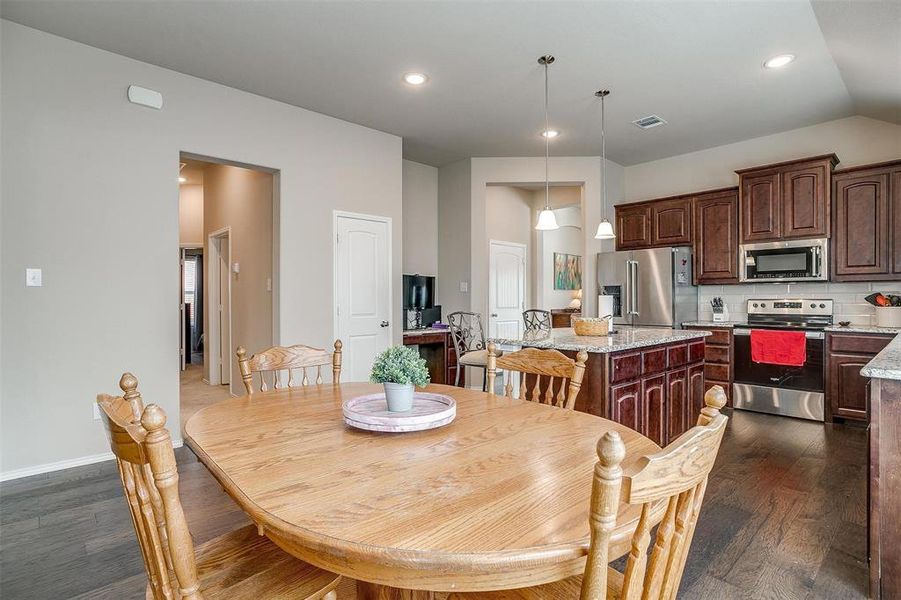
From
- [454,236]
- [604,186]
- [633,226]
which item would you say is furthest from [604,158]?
[454,236]

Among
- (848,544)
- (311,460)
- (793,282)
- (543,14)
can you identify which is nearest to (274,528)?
(311,460)

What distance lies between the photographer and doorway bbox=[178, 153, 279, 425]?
4.36 metres

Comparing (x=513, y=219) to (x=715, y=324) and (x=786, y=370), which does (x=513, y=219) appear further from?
(x=786, y=370)

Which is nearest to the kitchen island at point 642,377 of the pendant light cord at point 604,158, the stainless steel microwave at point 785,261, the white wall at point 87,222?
the stainless steel microwave at point 785,261

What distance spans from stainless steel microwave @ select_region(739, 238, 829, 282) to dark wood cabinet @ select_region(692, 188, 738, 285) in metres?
0.12

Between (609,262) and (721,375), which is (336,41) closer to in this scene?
(609,262)

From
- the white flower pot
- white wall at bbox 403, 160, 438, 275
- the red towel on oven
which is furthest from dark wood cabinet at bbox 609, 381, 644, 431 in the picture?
white wall at bbox 403, 160, 438, 275

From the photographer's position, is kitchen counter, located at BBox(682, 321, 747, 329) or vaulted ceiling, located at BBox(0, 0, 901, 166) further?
kitchen counter, located at BBox(682, 321, 747, 329)

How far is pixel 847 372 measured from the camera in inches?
155

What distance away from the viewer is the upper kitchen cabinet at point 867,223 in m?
3.92

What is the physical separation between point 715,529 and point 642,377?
3.12 feet

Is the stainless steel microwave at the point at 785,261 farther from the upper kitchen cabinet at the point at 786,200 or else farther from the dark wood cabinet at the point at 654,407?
the dark wood cabinet at the point at 654,407

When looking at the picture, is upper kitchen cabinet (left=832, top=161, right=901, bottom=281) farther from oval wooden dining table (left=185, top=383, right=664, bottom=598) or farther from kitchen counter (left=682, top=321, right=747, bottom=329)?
oval wooden dining table (left=185, top=383, right=664, bottom=598)

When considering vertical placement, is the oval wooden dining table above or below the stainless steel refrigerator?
below
